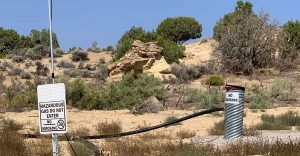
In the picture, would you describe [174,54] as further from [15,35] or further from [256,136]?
→ [15,35]

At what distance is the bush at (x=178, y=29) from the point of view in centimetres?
6119

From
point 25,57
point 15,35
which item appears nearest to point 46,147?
point 25,57

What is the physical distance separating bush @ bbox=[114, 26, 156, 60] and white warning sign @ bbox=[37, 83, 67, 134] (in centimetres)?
2813

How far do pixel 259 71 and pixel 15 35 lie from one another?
3413 cm

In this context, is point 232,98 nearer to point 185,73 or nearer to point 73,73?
point 185,73

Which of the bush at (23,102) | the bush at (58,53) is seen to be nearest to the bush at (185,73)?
the bush at (23,102)

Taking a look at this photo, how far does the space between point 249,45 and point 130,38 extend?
10140 mm

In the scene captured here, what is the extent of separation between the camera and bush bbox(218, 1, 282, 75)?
32812 millimetres

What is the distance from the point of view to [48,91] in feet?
21.4

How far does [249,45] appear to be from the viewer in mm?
32875

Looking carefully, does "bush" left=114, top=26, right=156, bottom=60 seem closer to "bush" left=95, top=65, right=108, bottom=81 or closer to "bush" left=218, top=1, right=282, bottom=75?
"bush" left=95, top=65, right=108, bottom=81

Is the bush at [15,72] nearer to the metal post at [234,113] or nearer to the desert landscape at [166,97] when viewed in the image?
the desert landscape at [166,97]

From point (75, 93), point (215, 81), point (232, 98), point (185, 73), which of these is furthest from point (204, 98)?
point (232, 98)

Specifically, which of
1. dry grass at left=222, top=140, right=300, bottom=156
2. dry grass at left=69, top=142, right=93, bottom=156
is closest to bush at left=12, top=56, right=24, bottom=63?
dry grass at left=69, top=142, right=93, bottom=156
